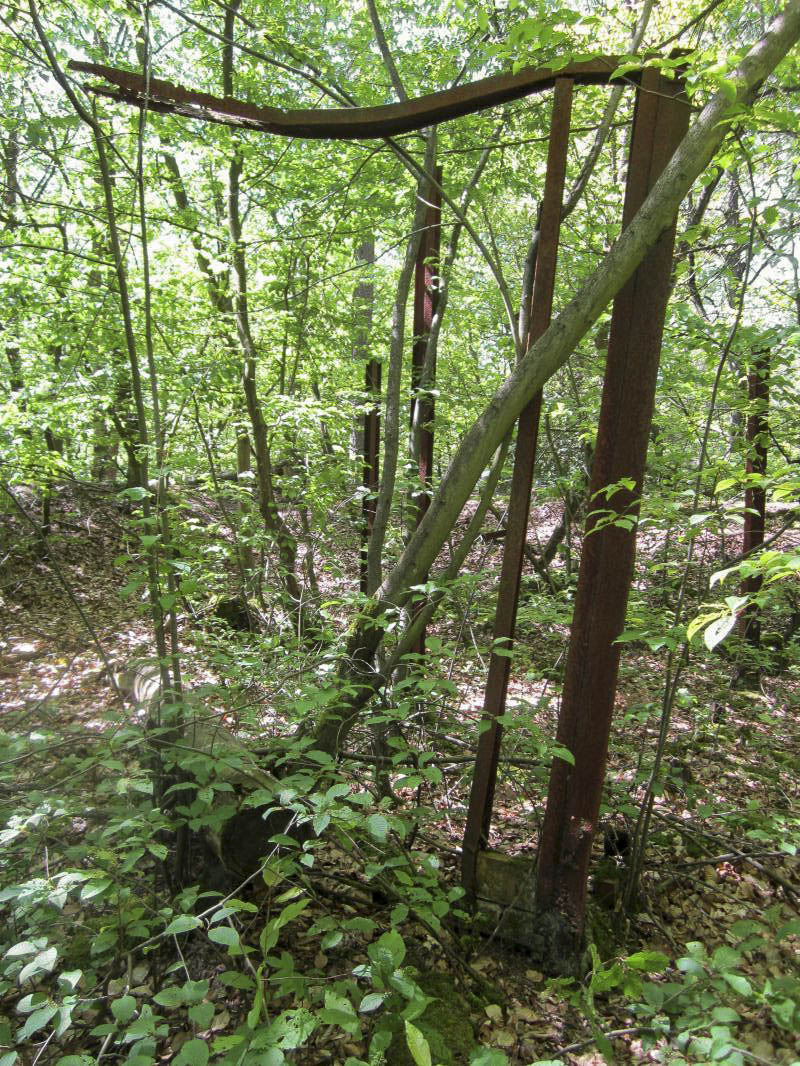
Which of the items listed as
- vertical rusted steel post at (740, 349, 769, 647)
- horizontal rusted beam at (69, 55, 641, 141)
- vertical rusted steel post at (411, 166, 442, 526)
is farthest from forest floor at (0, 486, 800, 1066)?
horizontal rusted beam at (69, 55, 641, 141)

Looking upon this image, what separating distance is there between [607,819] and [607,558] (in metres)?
1.55

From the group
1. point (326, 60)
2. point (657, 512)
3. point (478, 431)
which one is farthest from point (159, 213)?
point (657, 512)

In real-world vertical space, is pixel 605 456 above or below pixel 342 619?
above

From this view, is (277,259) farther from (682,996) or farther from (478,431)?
(682,996)

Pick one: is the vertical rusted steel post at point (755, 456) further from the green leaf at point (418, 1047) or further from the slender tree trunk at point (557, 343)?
the green leaf at point (418, 1047)

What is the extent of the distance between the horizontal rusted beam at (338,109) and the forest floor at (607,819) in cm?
193

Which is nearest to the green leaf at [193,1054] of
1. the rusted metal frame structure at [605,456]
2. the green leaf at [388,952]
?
the green leaf at [388,952]

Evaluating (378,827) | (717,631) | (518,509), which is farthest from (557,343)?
(378,827)

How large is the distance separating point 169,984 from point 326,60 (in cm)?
539

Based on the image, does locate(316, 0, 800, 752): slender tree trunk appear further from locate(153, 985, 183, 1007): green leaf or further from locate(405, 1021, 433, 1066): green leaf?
locate(405, 1021, 433, 1066): green leaf

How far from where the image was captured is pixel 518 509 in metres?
2.47

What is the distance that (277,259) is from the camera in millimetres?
5402

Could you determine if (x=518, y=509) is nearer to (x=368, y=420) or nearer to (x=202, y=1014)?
(x=202, y=1014)

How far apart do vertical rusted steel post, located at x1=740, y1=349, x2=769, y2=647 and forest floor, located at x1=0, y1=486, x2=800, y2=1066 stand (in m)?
0.62
